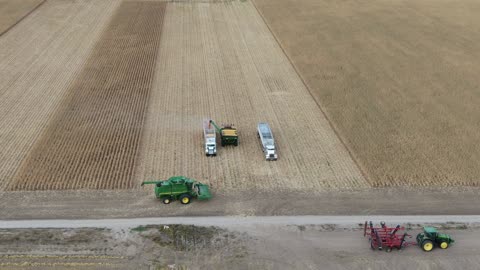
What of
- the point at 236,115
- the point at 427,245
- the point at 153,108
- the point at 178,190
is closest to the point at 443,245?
the point at 427,245

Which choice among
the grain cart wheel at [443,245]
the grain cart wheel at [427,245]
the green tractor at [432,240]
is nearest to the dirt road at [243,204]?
the green tractor at [432,240]

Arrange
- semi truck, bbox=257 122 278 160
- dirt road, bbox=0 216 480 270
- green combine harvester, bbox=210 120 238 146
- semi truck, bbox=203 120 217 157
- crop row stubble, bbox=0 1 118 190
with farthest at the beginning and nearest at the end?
crop row stubble, bbox=0 1 118 190
green combine harvester, bbox=210 120 238 146
semi truck, bbox=203 120 217 157
semi truck, bbox=257 122 278 160
dirt road, bbox=0 216 480 270

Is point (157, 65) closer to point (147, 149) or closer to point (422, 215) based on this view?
point (147, 149)

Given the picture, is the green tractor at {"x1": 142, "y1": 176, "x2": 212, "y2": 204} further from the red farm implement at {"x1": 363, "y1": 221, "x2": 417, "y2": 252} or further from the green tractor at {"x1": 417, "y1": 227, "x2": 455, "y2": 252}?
the green tractor at {"x1": 417, "y1": 227, "x2": 455, "y2": 252}

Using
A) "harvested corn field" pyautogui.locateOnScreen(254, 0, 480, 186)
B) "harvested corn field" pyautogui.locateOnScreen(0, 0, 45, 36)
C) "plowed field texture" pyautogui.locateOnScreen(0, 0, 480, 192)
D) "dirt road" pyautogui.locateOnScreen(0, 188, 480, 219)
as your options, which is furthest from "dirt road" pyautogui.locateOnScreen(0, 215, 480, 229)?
"harvested corn field" pyautogui.locateOnScreen(0, 0, 45, 36)

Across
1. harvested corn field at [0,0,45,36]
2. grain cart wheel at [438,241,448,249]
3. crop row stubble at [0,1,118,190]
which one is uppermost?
grain cart wheel at [438,241,448,249]

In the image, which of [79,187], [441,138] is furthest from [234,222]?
[441,138]

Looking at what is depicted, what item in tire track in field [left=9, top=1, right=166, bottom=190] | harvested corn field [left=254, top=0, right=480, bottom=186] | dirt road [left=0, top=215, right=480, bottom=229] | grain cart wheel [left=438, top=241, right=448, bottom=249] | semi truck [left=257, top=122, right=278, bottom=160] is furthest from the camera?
harvested corn field [left=254, top=0, right=480, bottom=186]

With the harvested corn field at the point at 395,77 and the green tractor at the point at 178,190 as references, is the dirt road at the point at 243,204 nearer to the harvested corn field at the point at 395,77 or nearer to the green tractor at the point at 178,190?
the green tractor at the point at 178,190
